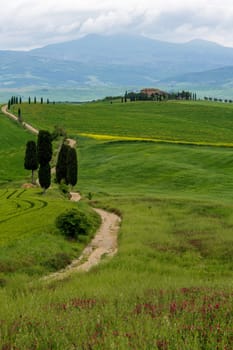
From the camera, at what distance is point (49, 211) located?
4050 centimetres

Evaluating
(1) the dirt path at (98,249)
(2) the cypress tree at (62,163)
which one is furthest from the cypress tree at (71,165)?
(1) the dirt path at (98,249)

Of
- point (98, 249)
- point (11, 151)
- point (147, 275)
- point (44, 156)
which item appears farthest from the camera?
point (11, 151)

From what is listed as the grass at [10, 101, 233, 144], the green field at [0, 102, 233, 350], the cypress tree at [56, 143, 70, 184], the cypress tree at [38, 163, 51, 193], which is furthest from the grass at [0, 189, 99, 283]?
the grass at [10, 101, 233, 144]

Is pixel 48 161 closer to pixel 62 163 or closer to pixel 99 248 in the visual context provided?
pixel 62 163

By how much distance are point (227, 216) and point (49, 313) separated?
3002cm

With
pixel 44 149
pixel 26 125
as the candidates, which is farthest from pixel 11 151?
pixel 44 149

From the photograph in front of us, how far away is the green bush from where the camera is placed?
105 feet

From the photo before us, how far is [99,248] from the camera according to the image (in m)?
30.5

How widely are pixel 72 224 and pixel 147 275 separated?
13.1 meters

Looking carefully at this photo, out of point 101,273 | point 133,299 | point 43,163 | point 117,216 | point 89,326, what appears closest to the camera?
point 89,326

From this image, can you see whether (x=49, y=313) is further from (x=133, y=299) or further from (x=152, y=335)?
(x=152, y=335)

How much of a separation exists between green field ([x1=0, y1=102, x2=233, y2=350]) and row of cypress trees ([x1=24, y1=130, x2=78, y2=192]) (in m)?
2.36

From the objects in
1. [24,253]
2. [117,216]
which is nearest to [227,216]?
[117,216]

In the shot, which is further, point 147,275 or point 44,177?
point 44,177
